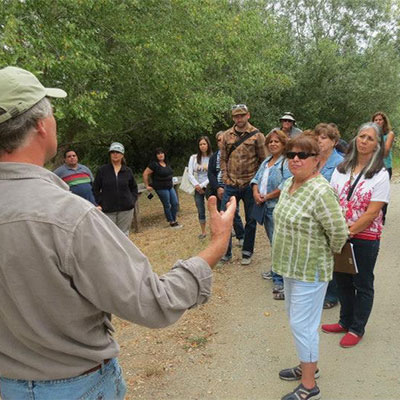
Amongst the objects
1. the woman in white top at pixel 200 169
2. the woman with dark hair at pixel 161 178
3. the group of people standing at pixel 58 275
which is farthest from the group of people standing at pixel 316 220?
the woman with dark hair at pixel 161 178

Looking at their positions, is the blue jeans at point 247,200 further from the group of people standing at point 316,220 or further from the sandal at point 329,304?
the sandal at point 329,304

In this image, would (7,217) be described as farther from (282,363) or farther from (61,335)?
(282,363)

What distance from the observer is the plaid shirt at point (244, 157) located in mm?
5105

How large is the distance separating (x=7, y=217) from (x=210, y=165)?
4866 mm

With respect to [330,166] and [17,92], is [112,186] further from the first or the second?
[17,92]

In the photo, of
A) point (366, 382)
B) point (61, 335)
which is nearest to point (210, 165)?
point (366, 382)

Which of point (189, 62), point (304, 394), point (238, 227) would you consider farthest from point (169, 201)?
point (304, 394)

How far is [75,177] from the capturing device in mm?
6234

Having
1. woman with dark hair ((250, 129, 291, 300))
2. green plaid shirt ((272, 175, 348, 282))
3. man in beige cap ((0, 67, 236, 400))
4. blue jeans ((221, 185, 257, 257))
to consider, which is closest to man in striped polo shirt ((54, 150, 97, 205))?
blue jeans ((221, 185, 257, 257))

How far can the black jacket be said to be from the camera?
5859mm

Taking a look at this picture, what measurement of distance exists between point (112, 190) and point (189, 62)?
417 cm

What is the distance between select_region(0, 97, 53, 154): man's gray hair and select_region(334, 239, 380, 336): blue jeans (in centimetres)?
273

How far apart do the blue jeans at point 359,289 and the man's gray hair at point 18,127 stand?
273 cm

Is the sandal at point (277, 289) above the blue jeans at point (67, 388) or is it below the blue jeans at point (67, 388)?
below
